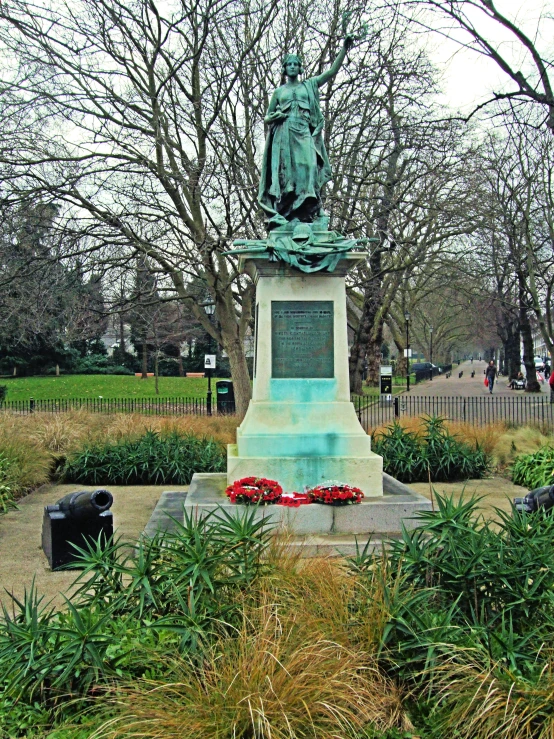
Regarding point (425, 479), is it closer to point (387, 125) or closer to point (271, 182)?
point (271, 182)

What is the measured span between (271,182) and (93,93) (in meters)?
11.5

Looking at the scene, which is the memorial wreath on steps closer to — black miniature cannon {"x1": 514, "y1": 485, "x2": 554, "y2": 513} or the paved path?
black miniature cannon {"x1": 514, "y1": 485, "x2": 554, "y2": 513}

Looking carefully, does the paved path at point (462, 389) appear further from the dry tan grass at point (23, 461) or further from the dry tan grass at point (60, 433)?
the dry tan grass at point (23, 461)

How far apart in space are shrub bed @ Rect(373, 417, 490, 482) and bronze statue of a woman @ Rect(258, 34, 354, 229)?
17.0ft

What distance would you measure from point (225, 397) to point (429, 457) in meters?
14.3

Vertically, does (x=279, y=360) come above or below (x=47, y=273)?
below

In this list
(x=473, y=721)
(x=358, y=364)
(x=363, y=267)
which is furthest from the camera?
(x=358, y=364)

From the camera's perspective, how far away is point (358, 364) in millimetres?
32062

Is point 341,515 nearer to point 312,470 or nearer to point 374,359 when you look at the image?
point 312,470

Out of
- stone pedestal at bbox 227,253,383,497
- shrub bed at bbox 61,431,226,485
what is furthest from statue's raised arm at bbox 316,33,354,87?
shrub bed at bbox 61,431,226,485

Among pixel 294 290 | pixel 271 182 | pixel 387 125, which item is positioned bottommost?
pixel 294 290

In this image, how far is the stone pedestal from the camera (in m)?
8.17

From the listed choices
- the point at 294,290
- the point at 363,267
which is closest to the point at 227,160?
the point at 363,267

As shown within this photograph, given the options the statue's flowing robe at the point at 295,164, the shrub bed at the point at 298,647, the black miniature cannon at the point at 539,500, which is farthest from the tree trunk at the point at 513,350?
the shrub bed at the point at 298,647
